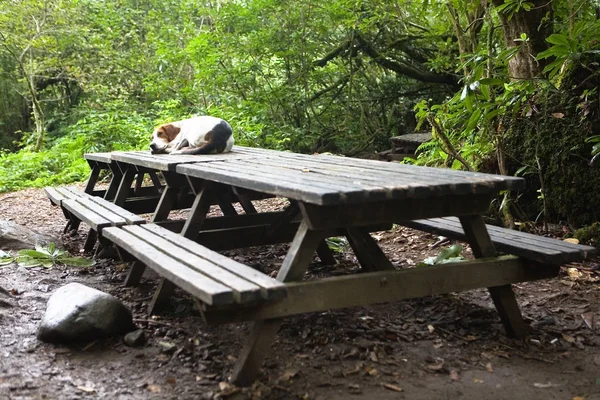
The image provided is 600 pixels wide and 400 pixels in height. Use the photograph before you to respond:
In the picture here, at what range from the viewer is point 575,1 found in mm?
5852

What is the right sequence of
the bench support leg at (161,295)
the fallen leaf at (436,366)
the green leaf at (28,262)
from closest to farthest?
the fallen leaf at (436,366) < the bench support leg at (161,295) < the green leaf at (28,262)

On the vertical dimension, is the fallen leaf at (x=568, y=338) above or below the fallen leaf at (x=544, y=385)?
below

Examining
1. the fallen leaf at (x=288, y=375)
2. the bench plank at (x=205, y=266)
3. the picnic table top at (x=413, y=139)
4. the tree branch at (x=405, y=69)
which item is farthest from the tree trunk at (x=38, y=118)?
the fallen leaf at (x=288, y=375)

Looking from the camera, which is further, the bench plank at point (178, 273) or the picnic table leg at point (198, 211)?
the picnic table leg at point (198, 211)

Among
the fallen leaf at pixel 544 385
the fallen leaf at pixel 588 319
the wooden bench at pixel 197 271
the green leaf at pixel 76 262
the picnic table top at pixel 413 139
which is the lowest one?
the picnic table top at pixel 413 139

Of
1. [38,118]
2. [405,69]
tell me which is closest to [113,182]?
[405,69]

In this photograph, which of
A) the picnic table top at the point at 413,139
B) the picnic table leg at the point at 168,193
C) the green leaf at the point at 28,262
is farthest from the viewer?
the picnic table top at the point at 413,139

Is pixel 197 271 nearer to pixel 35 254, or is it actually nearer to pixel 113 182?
pixel 35 254

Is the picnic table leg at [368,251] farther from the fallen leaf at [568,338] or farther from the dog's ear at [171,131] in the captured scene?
the dog's ear at [171,131]

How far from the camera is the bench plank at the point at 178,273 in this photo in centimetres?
244

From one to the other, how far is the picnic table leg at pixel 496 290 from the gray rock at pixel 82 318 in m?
2.10

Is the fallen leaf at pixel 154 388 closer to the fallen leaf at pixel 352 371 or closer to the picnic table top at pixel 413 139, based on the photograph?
the fallen leaf at pixel 352 371

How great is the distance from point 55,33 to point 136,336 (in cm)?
1490

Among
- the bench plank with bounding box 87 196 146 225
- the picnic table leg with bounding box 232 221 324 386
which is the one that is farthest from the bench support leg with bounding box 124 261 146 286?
the picnic table leg with bounding box 232 221 324 386
